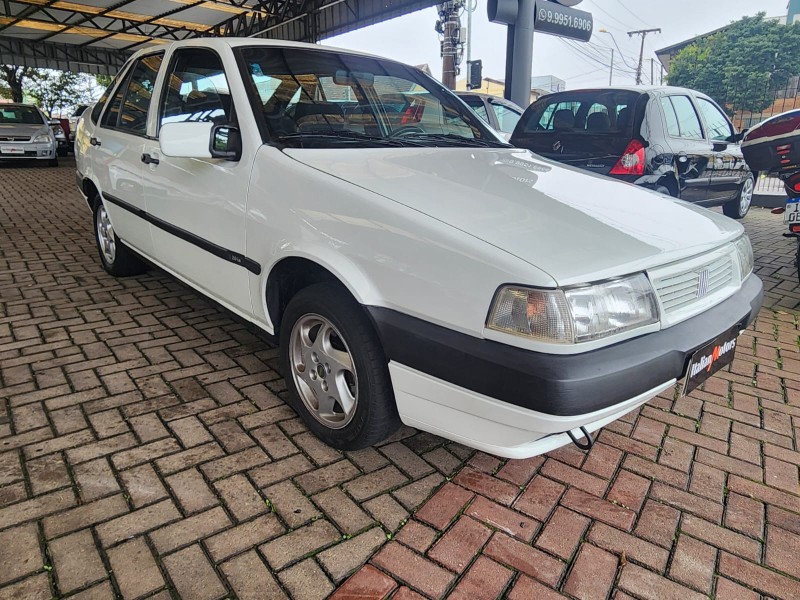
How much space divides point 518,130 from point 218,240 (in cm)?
445

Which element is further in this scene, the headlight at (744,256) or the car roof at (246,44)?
the car roof at (246,44)

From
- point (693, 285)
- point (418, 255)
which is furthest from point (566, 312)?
point (693, 285)


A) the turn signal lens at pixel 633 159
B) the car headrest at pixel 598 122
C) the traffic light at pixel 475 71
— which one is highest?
the traffic light at pixel 475 71

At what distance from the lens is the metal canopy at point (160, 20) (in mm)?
14547

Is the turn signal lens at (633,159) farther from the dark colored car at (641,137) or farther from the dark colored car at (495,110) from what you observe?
the dark colored car at (495,110)

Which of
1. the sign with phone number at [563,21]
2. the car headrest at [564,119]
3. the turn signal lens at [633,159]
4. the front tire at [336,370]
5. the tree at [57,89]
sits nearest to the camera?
the front tire at [336,370]

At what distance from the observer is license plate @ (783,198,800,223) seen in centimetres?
421

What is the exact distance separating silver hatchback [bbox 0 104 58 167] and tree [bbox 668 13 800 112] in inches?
1132

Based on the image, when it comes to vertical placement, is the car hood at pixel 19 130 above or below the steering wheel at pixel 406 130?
below

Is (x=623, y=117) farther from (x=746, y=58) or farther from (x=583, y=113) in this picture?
(x=746, y=58)

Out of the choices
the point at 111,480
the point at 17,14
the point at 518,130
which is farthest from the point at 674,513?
the point at 17,14

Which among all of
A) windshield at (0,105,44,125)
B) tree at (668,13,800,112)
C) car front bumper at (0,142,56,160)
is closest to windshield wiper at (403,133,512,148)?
car front bumper at (0,142,56,160)

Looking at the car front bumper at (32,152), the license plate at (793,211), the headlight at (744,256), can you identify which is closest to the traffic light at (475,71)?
the license plate at (793,211)

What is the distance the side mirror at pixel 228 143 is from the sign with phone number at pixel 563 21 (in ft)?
23.2
